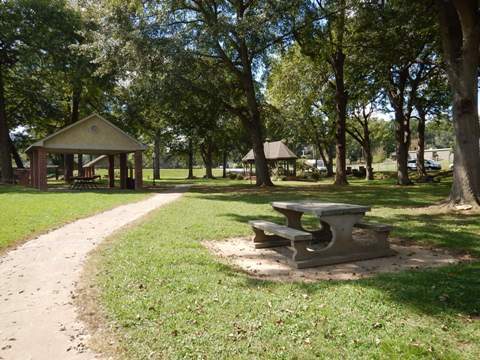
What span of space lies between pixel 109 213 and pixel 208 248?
6.21m

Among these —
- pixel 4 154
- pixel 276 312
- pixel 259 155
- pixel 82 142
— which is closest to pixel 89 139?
pixel 82 142

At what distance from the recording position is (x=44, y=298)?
4543mm

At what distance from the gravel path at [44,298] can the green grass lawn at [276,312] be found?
37cm

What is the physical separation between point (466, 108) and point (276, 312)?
10404mm

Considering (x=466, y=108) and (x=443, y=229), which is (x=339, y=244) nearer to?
(x=443, y=229)

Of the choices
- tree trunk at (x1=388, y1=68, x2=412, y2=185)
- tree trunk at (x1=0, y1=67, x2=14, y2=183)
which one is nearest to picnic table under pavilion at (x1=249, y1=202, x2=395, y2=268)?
tree trunk at (x1=388, y1=68, x2=412, y2=185)

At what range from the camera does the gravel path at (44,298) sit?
333 centimetres

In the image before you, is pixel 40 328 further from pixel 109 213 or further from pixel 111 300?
pixel 109 213

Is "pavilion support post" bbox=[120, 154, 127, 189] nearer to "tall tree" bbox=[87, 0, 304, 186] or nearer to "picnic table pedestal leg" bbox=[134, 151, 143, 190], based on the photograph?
"picnic table pedestal leg" bbox=[134, 151, 143, 190]

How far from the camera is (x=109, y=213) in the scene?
12.1 m

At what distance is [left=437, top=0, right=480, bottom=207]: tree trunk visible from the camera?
10.9m

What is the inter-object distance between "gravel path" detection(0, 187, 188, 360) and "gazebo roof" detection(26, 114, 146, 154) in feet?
53.7

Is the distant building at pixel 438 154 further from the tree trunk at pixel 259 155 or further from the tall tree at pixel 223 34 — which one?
the tall tree at pixel 223 34

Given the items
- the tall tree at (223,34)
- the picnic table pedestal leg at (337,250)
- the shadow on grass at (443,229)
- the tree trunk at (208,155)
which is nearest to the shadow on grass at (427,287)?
the picnic table pedestal leg at (337,250)
